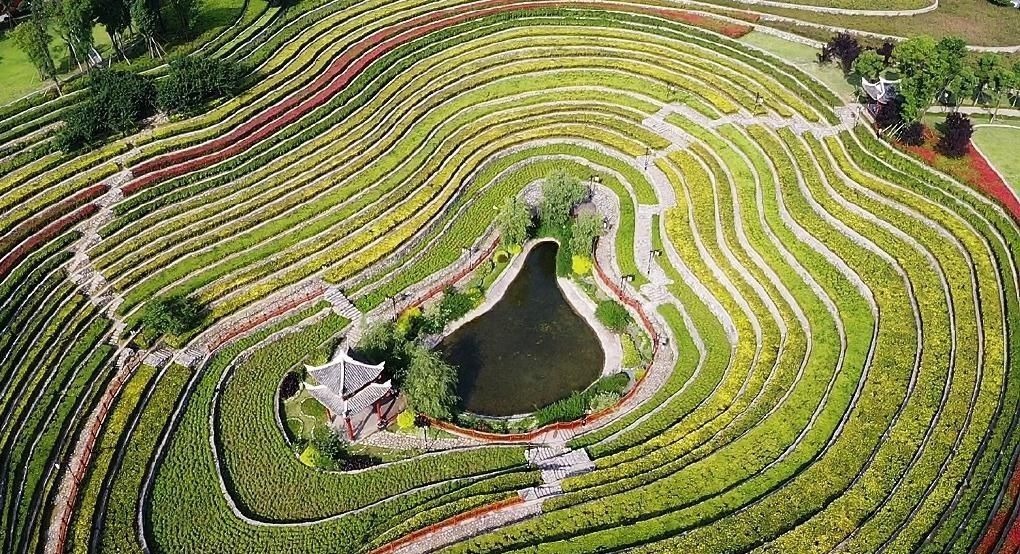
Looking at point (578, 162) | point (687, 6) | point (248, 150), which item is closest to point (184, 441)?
point (248, 150)

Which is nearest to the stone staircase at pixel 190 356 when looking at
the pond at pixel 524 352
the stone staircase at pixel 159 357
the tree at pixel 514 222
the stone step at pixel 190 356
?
the stone step at pixel 190 356

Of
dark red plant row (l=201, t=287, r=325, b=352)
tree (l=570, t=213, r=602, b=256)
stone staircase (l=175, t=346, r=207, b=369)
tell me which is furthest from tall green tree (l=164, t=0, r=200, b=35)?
tree (l=570, t=213, r=602, b=256)

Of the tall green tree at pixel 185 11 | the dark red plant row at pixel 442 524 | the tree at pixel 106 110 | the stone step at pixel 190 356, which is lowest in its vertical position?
the dark red plant row at pixel 442 524

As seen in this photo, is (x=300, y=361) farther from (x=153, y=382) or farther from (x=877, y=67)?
(x=877, y=67)

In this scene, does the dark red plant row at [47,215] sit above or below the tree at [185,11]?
below

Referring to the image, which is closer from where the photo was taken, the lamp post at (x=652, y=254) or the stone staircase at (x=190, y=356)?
the stone staircase at (x=190, y=356)

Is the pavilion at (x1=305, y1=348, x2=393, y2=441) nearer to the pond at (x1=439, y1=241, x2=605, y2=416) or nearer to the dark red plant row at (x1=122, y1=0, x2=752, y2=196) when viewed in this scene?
the pond at (x1=439, y1=241, x2=605, y2=416)

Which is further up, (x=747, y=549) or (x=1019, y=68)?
(x=1019, y=68)

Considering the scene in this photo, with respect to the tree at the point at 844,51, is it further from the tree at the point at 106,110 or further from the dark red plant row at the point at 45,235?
the dark red plant row at the point at 45,235
